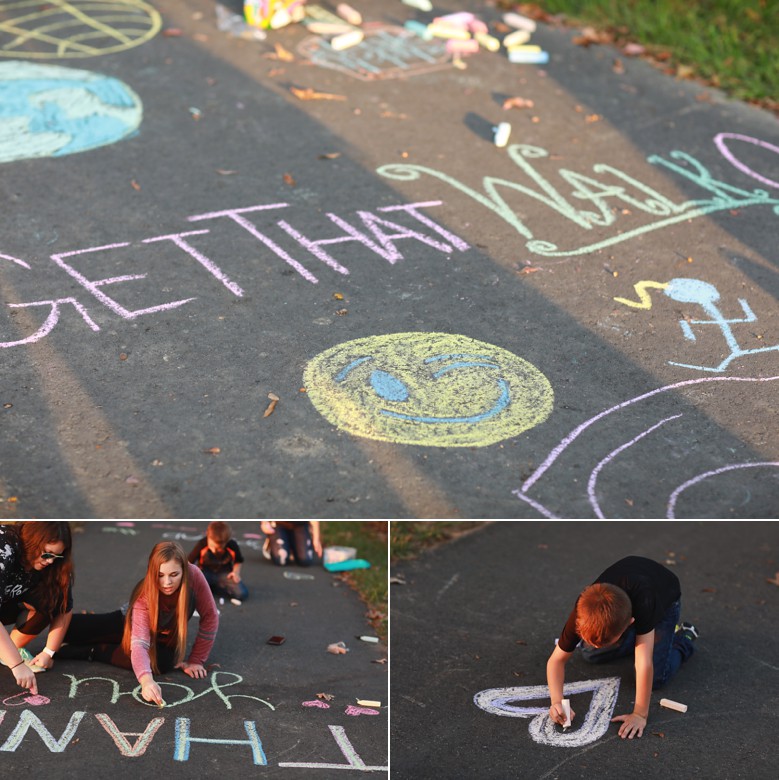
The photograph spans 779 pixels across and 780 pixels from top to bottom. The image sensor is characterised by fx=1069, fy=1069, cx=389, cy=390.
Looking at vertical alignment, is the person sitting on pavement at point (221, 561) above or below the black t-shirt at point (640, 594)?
below

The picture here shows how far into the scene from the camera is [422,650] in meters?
5.05

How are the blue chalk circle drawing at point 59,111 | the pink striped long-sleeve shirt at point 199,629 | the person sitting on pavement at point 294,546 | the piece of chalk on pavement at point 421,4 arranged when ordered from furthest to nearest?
1. the piece of chalk on pavement at point 421,4
2. the blue chalk circle drawing at point 59,111
3. the person sitting on pavement at point 294,546
4. the pink striped long-sleeve shirt at point 199,629

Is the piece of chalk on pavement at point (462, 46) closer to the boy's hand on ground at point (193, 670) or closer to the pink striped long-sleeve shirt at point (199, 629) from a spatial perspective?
the pink striped long-sleeve shirt at point (199, 629)

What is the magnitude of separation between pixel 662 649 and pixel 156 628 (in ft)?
7.21

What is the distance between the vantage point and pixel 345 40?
9.07 m

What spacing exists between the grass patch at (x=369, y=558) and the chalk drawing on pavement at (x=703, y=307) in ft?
6.21

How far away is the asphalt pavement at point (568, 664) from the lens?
4.29 meters

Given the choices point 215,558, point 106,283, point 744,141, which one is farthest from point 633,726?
point 744,141

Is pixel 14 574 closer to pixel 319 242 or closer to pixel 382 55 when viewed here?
pixel 319 242

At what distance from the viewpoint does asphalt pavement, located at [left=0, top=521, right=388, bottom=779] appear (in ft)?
13.4

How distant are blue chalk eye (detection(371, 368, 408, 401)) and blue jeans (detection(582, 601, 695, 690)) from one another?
1449 mm

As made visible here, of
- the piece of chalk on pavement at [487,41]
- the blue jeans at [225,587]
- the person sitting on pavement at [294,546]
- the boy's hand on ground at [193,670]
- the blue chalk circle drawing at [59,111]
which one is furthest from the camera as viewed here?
the piece of chalk on pavement at [487,41]

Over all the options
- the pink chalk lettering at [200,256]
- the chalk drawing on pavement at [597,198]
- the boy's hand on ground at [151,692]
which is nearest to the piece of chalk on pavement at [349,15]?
the chalk drawing on pavement at [597,198]

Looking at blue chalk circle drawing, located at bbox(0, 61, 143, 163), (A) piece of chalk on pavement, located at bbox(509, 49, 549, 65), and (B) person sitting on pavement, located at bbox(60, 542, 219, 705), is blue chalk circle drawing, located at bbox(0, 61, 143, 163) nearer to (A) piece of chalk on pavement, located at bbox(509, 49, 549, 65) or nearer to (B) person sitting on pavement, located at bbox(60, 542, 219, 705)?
(A) piece of chalk on pavement, located at bbox(509, 49, 549, 65)
